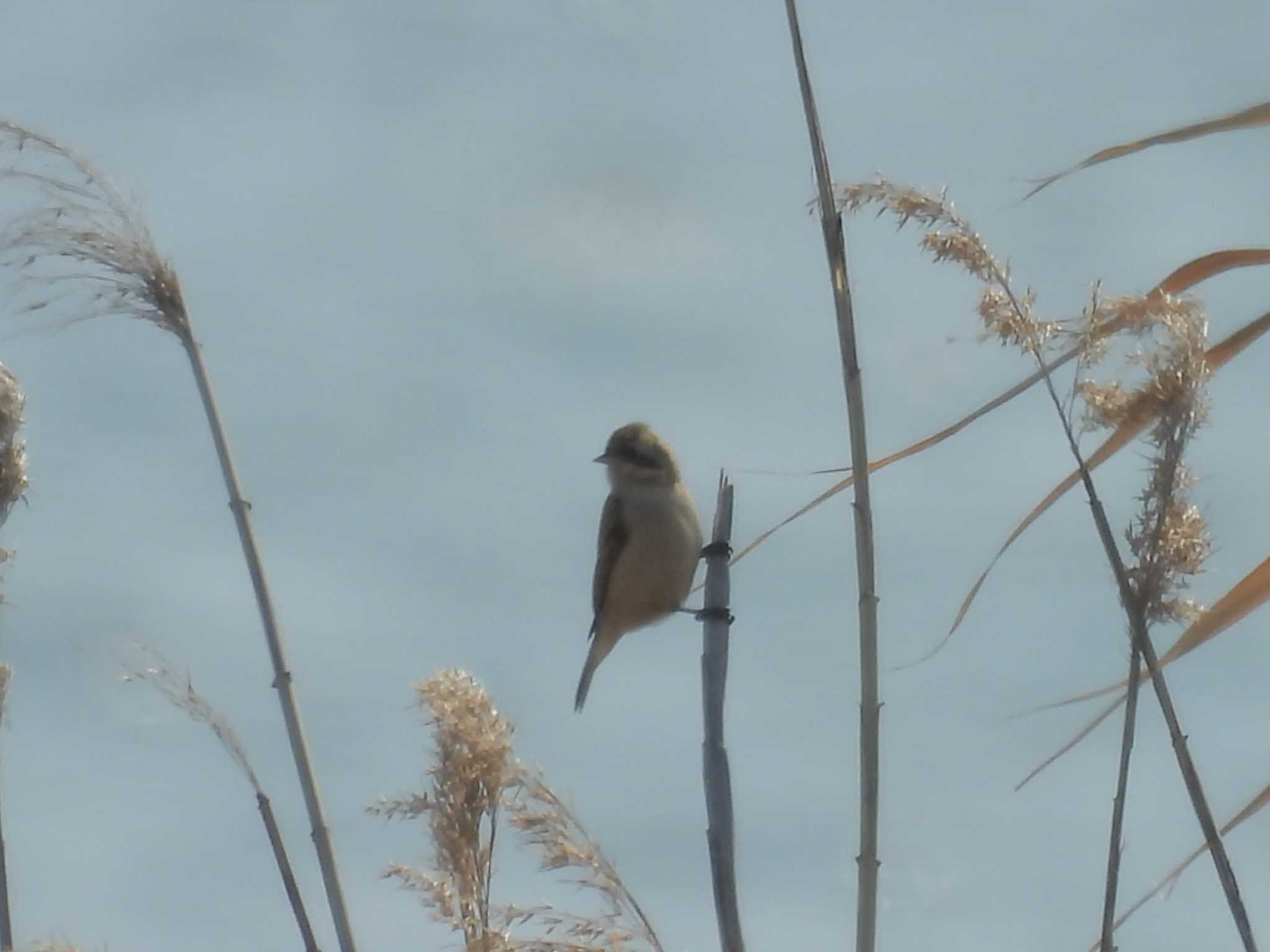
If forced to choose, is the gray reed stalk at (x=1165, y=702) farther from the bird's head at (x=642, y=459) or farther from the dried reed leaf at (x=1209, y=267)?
the bird's head at (x=642, y=459)

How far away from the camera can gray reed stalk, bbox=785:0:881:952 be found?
2.07 meters

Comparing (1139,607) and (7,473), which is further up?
(7,473)

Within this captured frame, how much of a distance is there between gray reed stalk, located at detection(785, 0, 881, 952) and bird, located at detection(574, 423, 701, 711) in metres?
3.75

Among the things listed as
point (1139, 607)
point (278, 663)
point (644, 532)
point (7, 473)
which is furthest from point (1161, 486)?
point (644, 532)

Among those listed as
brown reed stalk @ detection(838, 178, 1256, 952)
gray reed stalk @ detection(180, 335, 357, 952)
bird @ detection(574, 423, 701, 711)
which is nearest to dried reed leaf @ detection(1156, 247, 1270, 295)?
brown reed stalk @ detection(838, 178, 1256, 952)

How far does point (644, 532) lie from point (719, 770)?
3.89 metres

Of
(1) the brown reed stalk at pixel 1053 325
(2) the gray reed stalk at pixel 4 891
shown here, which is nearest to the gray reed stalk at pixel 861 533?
(1) the brown reed stalk at pixel 1053 325

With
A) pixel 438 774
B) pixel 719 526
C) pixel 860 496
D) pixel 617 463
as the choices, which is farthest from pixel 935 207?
pixel 617 463

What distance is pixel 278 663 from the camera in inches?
105

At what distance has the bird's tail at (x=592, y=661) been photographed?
654 centimetres

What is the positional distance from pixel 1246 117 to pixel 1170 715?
1.20m

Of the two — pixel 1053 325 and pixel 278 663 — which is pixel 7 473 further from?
pixel 1053 325

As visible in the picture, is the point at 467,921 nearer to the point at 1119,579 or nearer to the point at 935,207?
the point at 1119,579

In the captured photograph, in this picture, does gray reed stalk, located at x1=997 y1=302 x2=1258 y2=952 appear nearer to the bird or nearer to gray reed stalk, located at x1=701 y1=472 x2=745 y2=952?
gray reed stalk, located at x1=701 y1=472 x2=745 y2=952
